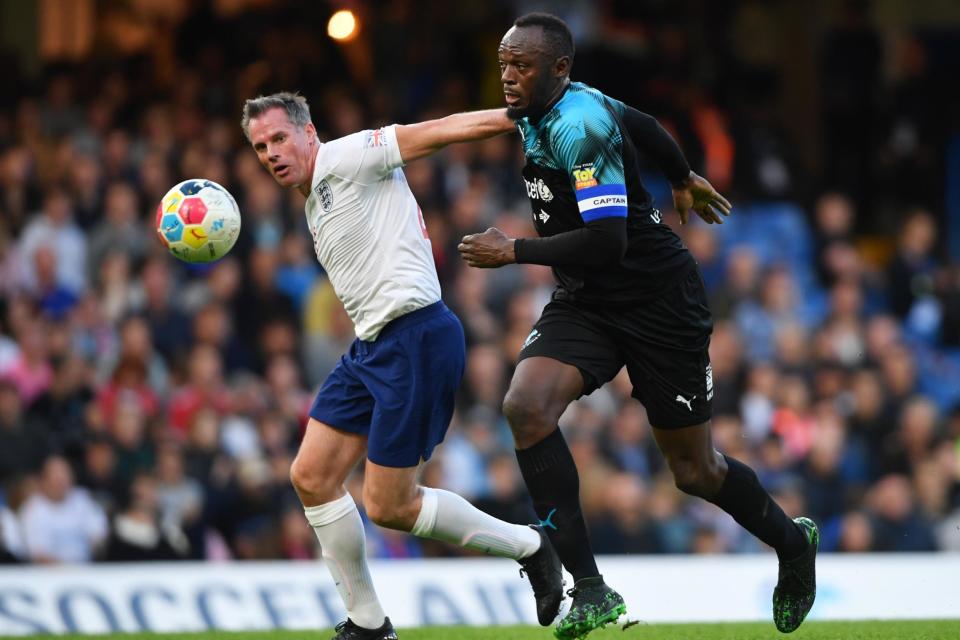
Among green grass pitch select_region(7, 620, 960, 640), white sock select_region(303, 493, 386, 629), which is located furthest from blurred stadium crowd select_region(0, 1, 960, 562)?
white sock select_region(303, 493, 386, 629)

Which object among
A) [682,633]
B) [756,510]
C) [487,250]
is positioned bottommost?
[682,633]

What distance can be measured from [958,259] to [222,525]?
947 cm

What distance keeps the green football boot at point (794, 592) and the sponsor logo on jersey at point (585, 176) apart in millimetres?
2043

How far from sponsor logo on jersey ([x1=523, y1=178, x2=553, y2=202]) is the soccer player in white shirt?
28cm

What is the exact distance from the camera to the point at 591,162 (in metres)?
6.05

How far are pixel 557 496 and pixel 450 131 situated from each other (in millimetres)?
1605

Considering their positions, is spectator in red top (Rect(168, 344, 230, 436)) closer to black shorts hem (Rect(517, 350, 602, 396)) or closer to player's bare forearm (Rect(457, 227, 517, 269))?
black shorts hem (Rect(517, 350, 602, 396))

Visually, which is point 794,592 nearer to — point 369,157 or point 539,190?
point 539,190

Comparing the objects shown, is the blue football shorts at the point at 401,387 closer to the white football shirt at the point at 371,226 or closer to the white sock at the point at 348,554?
the white football shirt at the point at 371,226

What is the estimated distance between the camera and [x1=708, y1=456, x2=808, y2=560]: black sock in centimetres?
670

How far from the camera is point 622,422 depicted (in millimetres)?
11953

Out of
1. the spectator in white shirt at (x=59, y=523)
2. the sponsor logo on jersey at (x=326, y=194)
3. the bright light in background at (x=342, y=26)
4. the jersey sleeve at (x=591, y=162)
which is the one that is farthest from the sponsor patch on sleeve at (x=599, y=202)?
the bright light in background at (x=342, y=26)

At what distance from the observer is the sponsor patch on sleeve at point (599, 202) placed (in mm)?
6047

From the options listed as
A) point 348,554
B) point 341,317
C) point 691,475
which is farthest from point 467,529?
point 341,317
